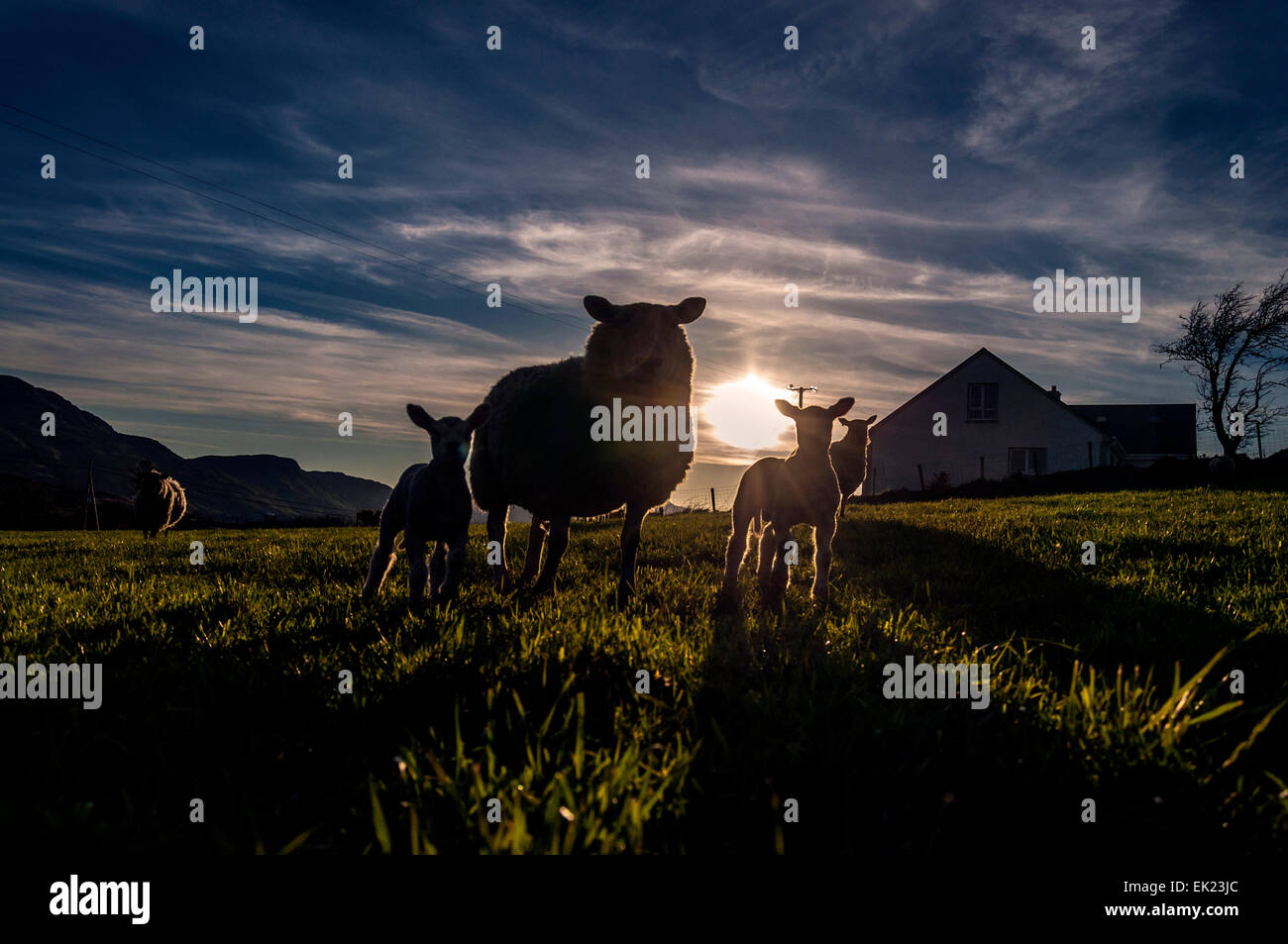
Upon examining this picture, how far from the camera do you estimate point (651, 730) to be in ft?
8.95

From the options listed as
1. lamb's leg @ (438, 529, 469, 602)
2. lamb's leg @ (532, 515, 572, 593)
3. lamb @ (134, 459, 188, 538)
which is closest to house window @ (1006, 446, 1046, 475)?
lamb @ (134, 459, 188, 538)

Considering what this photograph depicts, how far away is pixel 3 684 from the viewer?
352cm

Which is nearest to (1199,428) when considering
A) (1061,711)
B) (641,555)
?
(641,555)

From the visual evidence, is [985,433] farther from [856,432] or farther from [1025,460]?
[856,432]

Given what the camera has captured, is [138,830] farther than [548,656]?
No

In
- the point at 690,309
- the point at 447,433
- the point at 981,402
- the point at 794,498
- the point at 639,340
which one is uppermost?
the point at 981,402

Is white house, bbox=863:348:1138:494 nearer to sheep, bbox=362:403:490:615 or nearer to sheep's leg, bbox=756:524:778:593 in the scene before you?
sheep's leg, bbox=756:524:778:593

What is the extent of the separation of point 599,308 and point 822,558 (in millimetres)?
3039

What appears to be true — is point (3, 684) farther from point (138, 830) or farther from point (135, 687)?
point (138, 830)

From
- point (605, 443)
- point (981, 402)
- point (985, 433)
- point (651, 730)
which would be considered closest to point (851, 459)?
point (605, 443)

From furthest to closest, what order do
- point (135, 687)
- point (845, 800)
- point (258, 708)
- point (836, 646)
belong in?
point (836, 646), point (135, 687), point (258, 708), point (845, 800)
